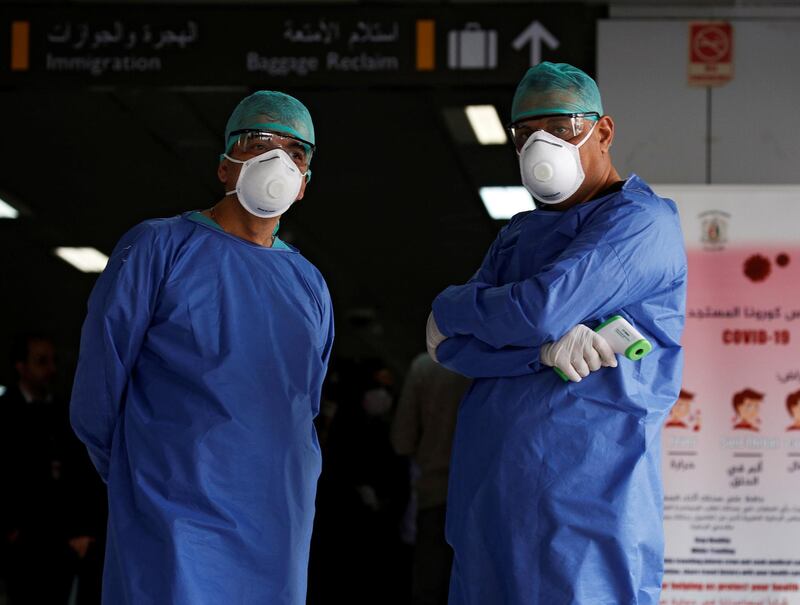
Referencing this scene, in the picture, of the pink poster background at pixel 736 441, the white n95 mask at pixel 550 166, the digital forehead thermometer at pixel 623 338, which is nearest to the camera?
the digital forehead thermometer at pixel 623 338

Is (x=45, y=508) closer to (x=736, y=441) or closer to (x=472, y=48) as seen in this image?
(x=472, y=48)

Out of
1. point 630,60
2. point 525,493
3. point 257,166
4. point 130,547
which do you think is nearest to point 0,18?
point 630,60

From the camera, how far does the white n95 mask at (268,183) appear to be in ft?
9.63

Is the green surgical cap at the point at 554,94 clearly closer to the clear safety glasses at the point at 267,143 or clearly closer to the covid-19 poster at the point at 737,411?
the clear safety glasses at the point at 267,143

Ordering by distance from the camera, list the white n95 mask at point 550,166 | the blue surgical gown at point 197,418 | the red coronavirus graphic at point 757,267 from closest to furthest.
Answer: the white n95 mask at point 550,166, the blue surgical gown at point 197,418, the red coronavirus graphic at point 757,267

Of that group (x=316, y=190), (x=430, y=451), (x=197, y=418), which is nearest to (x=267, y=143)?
(x=197, y=418)

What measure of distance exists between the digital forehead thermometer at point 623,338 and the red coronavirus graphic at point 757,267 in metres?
2.46

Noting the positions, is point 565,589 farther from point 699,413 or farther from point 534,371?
point 699,413

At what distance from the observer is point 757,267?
491 centimetres

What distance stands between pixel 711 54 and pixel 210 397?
10.7 feet

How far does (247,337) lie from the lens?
2.96 m

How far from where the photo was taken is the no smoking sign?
533 centimetres

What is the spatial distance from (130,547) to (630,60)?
3.37 meters

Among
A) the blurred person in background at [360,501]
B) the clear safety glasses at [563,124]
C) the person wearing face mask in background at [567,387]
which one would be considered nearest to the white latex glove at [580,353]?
the person wearing face mask in background at [567,387]
